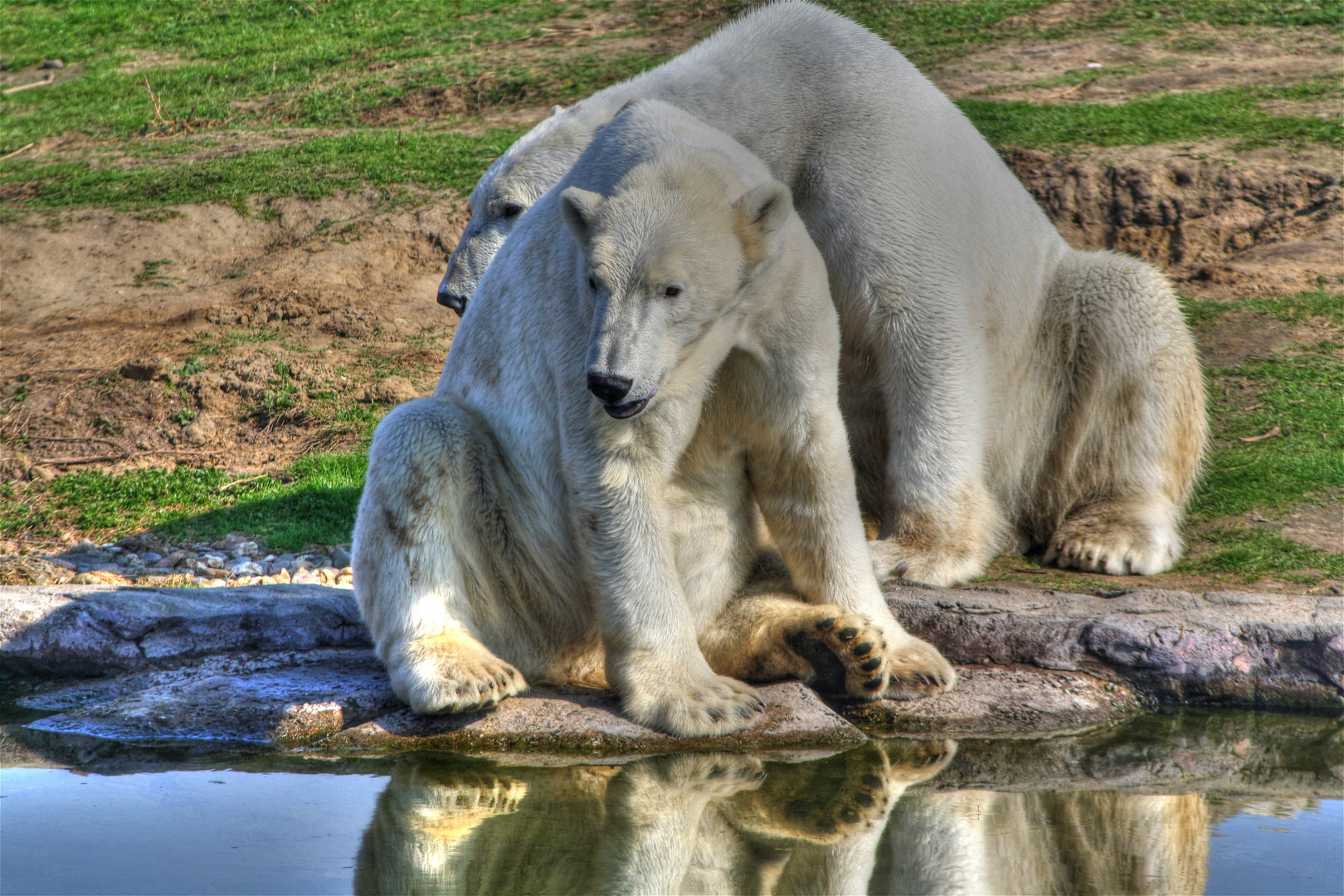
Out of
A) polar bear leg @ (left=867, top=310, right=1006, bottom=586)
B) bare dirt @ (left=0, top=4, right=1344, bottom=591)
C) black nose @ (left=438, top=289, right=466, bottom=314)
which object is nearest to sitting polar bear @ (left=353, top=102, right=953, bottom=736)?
polar bear leg @ (left=867, top=310, right=1006, bottom=586)

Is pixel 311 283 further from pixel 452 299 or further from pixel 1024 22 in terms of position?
pixel 1024 22

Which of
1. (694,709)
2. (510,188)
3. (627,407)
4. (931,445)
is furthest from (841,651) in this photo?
(510,188)

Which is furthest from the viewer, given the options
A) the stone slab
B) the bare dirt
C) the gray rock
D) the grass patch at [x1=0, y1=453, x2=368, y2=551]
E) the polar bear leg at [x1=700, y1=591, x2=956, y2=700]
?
the gray rock

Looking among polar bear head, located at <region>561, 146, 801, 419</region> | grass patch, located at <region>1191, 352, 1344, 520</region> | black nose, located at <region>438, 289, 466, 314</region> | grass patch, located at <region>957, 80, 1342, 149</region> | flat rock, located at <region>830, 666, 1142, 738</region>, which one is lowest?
grass patch, located at <region>1191, 352, 1344, 520</region>

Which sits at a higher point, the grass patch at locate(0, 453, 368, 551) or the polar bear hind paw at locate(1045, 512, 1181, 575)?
the polar bear hind paw at locate(1045, 512, 1181, 575)

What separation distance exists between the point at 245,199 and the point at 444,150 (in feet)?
6.65

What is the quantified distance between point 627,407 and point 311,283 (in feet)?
26.6

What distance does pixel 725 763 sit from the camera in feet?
10.4

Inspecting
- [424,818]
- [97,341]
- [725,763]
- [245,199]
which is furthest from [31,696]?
[245,199]

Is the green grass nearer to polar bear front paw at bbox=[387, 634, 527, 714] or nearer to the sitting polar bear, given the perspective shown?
the sitting polar bear

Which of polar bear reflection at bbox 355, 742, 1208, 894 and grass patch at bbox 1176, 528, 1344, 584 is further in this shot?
grass patch at bbox 1176, 528, 1344, 584

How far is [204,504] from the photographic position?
7.39 m

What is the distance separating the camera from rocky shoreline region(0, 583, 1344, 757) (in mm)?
3369

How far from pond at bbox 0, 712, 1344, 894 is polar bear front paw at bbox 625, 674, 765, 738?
0.31 feet
